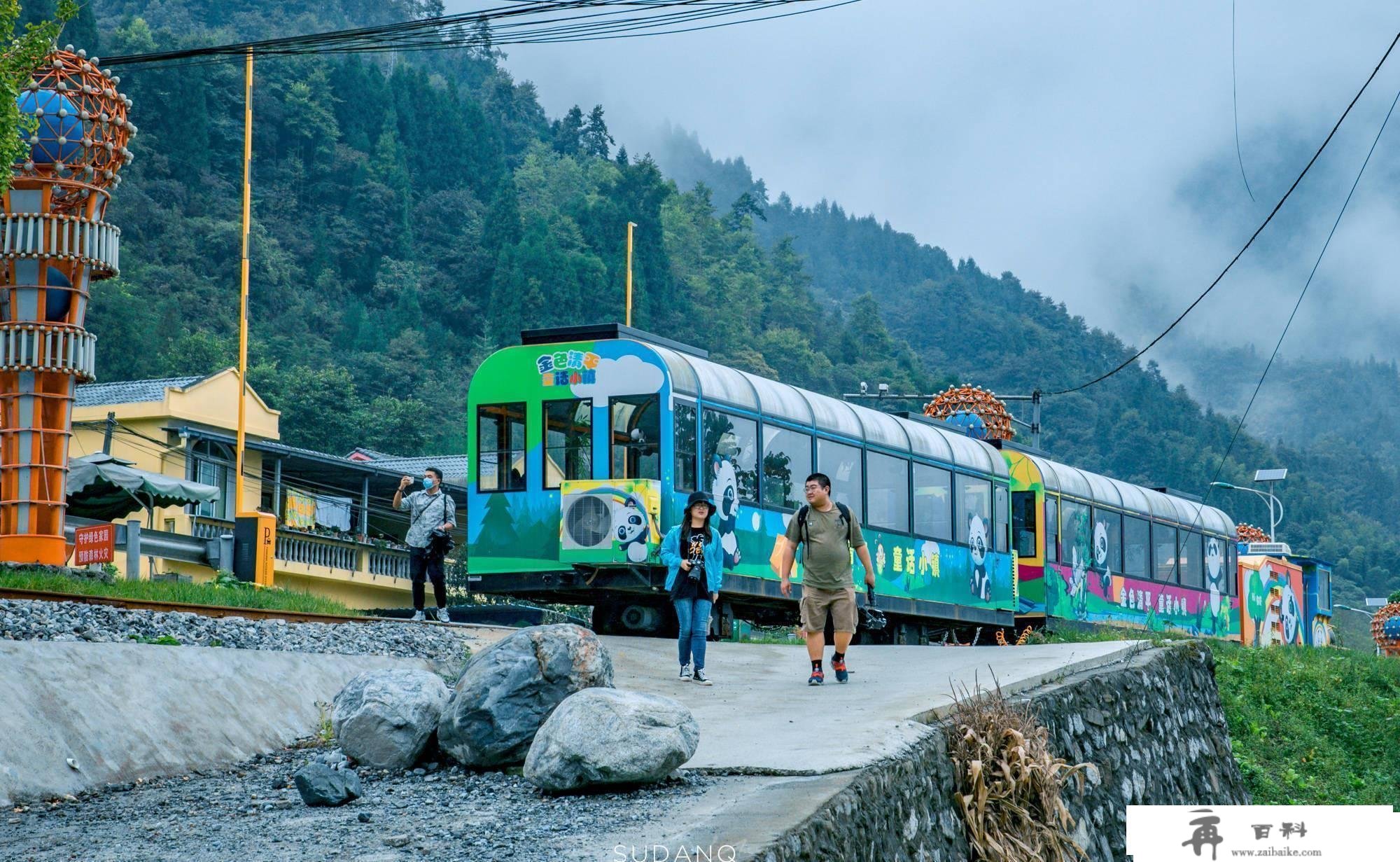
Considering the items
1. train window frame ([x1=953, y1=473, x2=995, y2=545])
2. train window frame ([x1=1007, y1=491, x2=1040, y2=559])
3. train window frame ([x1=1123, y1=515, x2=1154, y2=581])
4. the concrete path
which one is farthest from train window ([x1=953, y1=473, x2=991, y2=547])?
the concrete path

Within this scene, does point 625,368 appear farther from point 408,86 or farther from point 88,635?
point 408,86

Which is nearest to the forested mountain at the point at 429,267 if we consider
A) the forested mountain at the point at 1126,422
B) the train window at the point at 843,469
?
the forested mountain at the point at 1126,422

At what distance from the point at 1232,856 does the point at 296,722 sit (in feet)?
17.8

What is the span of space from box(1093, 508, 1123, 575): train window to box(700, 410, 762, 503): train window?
36.4 ft

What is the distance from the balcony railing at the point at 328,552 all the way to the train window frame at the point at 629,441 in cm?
1874

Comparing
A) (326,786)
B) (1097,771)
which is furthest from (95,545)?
(326,786)

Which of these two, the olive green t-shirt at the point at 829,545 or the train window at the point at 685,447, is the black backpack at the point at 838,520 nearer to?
the olive green t-shirt at the point at 829,545

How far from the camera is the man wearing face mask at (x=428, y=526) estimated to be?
644 inches

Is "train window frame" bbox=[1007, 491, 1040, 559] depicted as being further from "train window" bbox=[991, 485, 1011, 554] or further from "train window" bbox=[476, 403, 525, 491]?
"train window" bbox=[476, 403, 525, 491]

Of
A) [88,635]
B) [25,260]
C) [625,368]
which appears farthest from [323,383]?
[88,635]

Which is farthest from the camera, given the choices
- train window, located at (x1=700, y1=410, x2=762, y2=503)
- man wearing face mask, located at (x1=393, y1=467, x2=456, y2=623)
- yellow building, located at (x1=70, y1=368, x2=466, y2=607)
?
yellow building, located at (x1=70, y1=368, x2=466, y2=607)

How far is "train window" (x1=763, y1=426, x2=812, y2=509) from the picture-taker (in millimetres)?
18953

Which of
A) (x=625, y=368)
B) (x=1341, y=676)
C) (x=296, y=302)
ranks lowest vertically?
(x=1341, y=676)

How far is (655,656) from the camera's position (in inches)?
571
